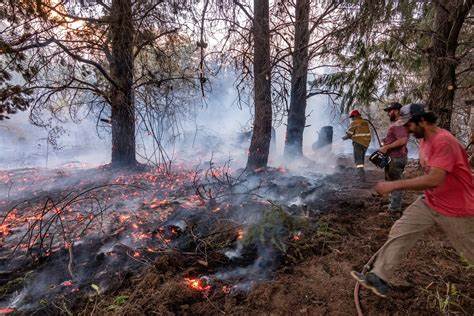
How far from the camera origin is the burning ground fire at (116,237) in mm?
4152

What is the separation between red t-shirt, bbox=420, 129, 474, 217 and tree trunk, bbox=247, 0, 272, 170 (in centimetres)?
520

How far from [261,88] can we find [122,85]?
4.03 m

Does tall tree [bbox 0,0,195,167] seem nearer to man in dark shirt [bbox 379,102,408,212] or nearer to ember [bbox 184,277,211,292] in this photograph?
ember [bbox 184,277,211,292]

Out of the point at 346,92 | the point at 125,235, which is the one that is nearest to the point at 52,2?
the point at 125,235

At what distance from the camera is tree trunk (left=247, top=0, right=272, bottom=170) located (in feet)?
26.7

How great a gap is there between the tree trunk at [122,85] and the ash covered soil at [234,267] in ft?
7.96

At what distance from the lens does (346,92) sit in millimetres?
9281

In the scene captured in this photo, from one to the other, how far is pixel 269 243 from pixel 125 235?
2.59 meters

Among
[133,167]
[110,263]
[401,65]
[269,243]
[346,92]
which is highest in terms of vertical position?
[401,65]

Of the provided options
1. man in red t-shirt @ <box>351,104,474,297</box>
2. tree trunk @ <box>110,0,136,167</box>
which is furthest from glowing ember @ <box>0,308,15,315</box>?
man in red t-shirt @ <box>351,104,474,297</box>

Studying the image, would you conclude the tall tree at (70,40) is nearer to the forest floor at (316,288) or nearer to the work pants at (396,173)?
the forest floor at (316,288)

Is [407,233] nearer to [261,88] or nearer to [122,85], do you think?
[261,88]

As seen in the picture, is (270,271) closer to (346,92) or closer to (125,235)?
(125,235)

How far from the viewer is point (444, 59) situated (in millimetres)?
7113
